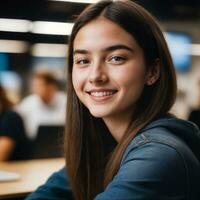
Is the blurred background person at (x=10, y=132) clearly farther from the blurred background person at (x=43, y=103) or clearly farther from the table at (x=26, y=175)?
the blurred background person at (x=43, y=103)

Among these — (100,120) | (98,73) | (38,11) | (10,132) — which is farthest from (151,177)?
(38,11)

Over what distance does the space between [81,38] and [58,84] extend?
136 inches

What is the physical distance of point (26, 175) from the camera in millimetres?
2793

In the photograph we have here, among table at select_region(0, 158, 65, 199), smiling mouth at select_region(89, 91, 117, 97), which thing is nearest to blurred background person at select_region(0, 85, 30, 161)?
table at select_region(0, 158, 65, 199)

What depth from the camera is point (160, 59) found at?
4.22 feet

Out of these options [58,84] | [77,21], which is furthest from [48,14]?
[77,21]

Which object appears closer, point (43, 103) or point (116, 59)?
point (116, 59)

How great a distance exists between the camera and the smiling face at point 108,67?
3.98ft

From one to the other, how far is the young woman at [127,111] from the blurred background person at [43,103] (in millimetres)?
2959

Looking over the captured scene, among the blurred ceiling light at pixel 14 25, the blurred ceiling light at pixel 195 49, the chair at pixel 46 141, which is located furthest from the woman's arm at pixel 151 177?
the blurred ceiling light at pixel 195 49

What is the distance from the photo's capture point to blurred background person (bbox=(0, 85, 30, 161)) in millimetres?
3574

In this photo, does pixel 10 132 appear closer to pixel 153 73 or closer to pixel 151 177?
pixel 153 73

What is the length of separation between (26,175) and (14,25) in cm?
236

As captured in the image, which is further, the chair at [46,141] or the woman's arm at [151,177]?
the chair at [46,141]
